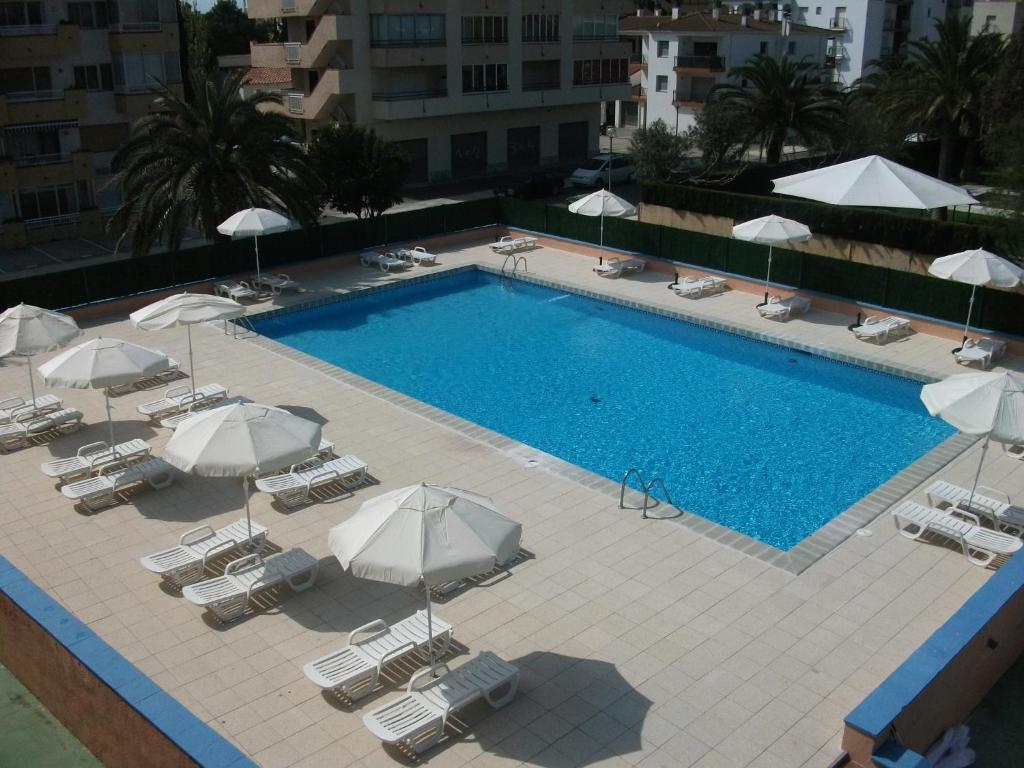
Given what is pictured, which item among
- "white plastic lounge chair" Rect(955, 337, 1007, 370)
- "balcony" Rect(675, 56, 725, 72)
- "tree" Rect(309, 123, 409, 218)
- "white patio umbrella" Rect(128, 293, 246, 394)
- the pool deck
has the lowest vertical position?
the pool deck

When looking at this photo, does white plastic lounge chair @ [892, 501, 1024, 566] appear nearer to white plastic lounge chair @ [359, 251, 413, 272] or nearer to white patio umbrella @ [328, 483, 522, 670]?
white patio umbrella @ [328, 483, 522, 670]

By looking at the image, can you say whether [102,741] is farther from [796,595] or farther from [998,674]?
[998,674]

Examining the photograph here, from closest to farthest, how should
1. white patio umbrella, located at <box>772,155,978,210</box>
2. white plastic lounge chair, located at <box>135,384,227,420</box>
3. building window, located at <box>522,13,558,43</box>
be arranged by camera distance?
white plastic lounge chair, located at <box>135,384,227,420</box>
white patio umbrella, located at <box>772,155,978,210</box>
building window, located at <box>522,13,558,43</box>

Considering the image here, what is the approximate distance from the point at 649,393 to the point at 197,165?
12680 millimetres

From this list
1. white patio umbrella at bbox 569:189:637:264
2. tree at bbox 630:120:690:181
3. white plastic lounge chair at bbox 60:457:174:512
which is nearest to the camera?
white plastic lounge chair at bbox 60:457:174:512

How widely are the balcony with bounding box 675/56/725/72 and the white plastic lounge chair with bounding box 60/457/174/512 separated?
164ft

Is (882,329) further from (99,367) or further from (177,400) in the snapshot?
(99,367)

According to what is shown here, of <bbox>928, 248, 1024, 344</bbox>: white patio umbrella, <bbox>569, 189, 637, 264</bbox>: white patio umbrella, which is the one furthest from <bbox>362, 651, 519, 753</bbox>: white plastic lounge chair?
<bbox>569, 189, 637, 264</bbox>: white patio umbrella

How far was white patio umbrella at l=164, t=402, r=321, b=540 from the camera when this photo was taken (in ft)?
37.1

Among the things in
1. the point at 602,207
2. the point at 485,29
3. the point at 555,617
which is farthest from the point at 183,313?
the point at 485,29

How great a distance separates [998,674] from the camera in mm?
11250

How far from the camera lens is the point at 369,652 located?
10.2 metres

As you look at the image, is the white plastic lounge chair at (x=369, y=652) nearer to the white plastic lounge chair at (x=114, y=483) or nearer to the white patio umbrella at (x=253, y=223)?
the white plastic lounge chair at (x=114, y=483)

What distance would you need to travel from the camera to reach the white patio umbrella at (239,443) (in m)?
11.3
